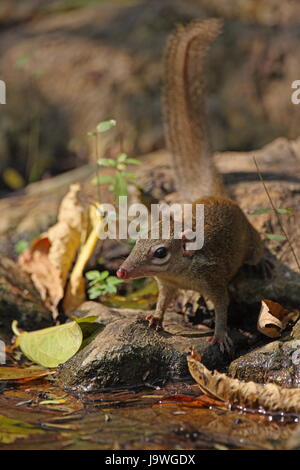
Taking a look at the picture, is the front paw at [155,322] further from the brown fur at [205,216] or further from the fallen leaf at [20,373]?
the fallen leaf at [20,373]

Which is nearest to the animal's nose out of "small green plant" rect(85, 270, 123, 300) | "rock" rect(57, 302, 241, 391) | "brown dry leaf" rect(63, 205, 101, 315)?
"rock" rect(57, 302, 241, 391)

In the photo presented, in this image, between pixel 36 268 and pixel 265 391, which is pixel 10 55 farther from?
pixel 265 391

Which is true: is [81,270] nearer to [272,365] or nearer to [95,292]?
[95,292]

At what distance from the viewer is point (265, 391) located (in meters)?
3.54

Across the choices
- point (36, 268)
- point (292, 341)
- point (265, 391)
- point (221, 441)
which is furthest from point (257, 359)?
point (36, 268)

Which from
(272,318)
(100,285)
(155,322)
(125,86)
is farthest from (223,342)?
(125,86)

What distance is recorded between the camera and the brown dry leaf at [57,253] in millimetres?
5449

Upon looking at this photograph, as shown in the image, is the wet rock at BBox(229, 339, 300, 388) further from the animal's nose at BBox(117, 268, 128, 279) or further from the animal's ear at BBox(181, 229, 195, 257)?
the animal's nose at BBox(117, 268, 128, 279)

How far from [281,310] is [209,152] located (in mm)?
1822

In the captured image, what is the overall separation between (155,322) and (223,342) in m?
0.48

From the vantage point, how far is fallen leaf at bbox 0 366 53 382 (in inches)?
167

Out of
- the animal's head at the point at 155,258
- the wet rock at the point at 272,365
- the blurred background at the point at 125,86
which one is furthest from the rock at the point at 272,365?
the blurred background at the point at 125,86

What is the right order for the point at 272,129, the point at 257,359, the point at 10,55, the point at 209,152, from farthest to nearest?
the point at 10,55
the point at 272,129
the point at 209,152
the point at 257,359

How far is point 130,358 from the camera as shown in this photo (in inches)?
161
